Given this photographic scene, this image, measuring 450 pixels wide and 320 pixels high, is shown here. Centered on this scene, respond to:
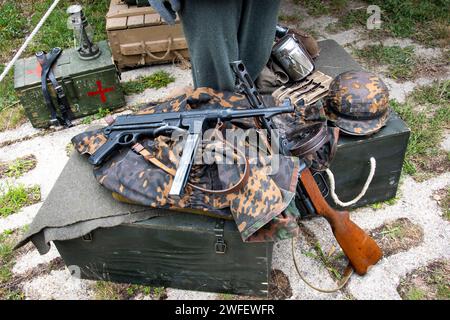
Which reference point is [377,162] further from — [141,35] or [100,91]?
[141,35]

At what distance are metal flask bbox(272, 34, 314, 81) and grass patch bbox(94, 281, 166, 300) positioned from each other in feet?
6.20

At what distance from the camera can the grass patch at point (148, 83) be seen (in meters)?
4.73

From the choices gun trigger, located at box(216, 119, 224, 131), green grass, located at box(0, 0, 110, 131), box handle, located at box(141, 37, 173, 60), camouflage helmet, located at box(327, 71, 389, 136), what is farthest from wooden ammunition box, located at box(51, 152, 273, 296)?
green grass, located at box(0, 0, 110, 131)

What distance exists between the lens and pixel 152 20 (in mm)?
4703

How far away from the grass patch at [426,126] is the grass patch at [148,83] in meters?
2.35

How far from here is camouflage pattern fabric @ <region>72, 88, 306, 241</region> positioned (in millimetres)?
2332

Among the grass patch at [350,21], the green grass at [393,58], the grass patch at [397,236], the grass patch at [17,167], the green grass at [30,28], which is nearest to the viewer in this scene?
the grass patch at [397,236]

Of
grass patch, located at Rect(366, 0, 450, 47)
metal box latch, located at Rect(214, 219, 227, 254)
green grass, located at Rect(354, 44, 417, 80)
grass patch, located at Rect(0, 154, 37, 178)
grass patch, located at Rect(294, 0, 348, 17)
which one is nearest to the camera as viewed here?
metal box latch, located at Rect(214, 219, 227, 254)

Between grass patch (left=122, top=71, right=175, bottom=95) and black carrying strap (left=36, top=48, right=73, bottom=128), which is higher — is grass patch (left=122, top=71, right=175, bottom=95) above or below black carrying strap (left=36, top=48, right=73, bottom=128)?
below

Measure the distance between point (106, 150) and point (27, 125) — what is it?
7.08 feet

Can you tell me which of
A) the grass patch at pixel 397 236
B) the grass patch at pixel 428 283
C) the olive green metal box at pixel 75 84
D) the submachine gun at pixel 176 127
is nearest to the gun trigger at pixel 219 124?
the submachine gun at pixel 176 127

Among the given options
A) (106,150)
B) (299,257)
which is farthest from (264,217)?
(106,150)

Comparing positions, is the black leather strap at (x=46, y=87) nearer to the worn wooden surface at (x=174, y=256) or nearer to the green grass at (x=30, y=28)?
the green grass at (x=30, y=28)

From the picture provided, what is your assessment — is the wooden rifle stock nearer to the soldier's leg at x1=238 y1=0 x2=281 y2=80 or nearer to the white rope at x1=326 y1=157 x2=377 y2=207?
the white rope at x1=326 y1=157 x2=377 y2=207
